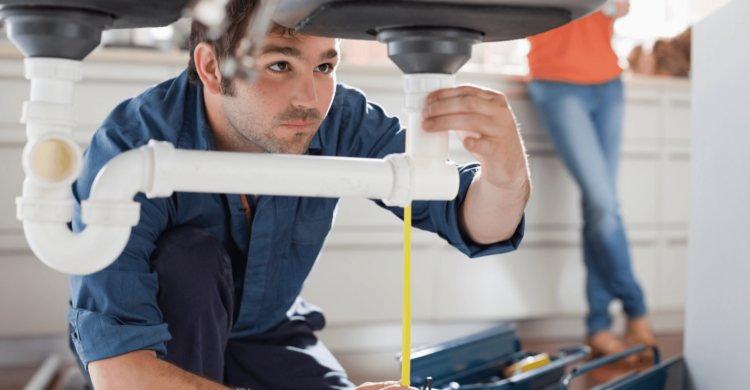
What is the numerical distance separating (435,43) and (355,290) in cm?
135

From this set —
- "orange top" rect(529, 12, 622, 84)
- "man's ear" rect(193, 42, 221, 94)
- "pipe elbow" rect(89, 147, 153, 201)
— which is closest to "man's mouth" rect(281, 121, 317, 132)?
"man's ear" rect(193, 42, 221, 94)

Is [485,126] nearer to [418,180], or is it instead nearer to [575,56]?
[418,180]

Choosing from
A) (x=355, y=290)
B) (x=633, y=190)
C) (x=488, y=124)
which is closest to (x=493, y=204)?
(x=488, y=124)

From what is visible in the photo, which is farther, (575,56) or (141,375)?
(575,56)

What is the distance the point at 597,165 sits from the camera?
1.71m

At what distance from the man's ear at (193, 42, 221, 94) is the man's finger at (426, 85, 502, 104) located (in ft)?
1.16

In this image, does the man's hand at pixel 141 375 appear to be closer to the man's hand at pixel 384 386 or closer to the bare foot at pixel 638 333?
the man's hand at pixel 384 386

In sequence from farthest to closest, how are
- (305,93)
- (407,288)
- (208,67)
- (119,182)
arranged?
(208,67)
(305,93)
(407,288)
(119,182)

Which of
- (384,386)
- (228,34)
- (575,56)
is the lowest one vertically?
Result: (384,386)

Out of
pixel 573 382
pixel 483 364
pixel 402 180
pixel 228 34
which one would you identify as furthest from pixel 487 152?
pixel 573 382

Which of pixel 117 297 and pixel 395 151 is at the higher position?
pixel 395 151

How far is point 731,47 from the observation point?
0.74 metres

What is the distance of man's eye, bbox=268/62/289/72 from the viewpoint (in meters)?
0.66

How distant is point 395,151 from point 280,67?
9.4 inches
